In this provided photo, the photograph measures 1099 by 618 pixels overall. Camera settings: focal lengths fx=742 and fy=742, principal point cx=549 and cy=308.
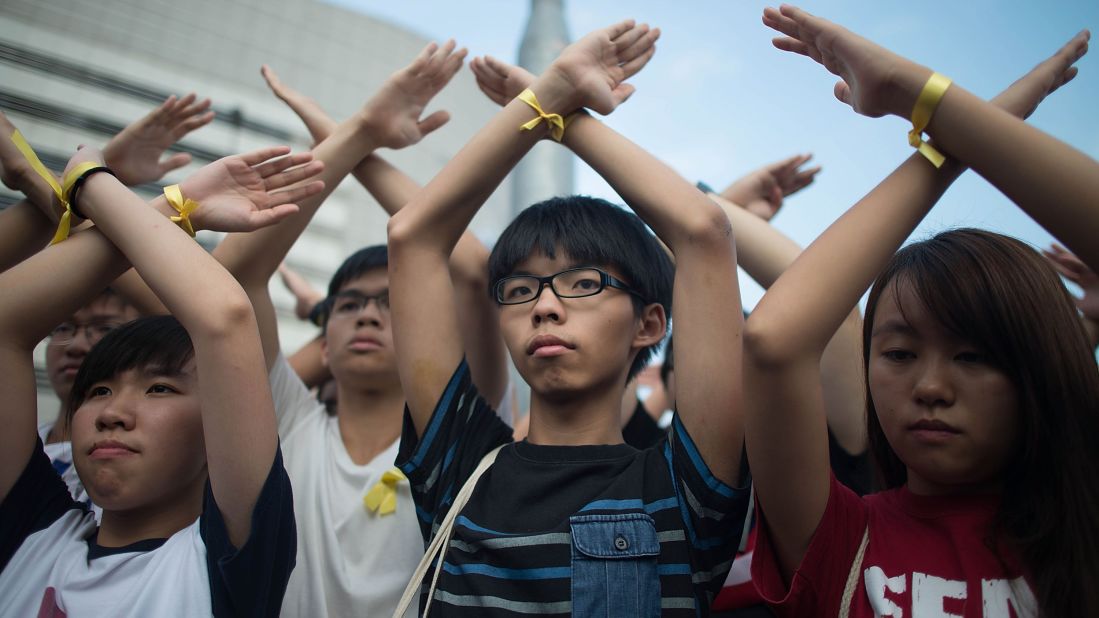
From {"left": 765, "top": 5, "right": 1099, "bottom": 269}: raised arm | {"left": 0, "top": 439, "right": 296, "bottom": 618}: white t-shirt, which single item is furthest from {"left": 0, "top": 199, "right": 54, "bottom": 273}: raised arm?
{"left": 765, "top": 5, "right": 1099, "bottom": 269}: raised arm

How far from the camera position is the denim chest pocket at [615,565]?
1490 millimetres

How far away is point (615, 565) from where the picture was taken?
1.53 metres

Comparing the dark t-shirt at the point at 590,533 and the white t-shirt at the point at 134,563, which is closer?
the dark t-shirt at the point at 590,533

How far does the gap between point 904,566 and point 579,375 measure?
79 centimetres

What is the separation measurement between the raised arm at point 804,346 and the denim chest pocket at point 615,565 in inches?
10.3

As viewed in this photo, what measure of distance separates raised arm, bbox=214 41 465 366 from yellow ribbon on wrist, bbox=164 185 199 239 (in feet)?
0.88

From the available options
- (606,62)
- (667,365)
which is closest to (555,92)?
(606,62)

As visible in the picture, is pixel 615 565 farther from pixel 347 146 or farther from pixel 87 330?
pixel 87 330

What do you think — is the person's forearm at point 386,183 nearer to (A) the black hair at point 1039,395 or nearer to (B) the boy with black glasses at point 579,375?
(B) the boy with black glasses at point 579,375

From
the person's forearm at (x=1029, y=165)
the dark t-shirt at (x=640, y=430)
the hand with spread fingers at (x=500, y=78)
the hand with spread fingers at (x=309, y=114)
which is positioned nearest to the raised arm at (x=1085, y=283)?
the person's forearm at (x=1029, y=165)

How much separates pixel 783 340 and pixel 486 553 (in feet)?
2.57

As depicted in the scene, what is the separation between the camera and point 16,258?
7.41 ft

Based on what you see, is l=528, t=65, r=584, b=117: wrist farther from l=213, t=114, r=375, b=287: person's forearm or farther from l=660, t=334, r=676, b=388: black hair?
l=660, t=334, r=676, b=388: black hair

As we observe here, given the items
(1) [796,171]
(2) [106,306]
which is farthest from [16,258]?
(1) [796,171]
